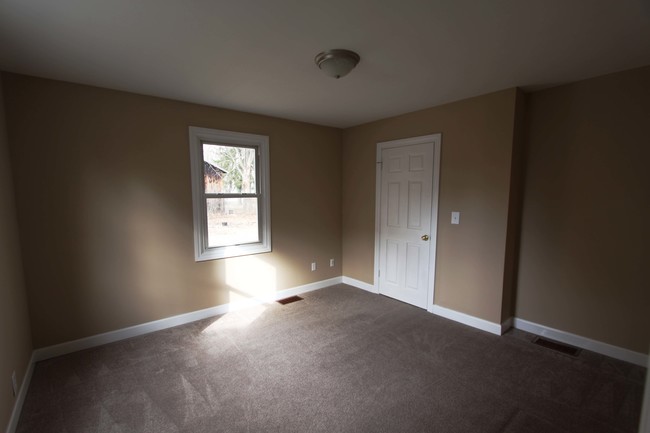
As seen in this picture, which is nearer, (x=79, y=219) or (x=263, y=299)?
(x=79, y=219)

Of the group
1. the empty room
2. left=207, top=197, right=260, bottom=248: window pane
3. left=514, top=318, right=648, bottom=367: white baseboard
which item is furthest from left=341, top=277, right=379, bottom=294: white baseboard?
left=514, top=318, right=648, bottom=367: white baseboard

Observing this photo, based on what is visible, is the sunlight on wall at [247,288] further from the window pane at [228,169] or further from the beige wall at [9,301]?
the beige wall at [9,301]

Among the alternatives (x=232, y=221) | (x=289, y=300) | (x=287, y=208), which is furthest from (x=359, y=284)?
(x=232, y=221)

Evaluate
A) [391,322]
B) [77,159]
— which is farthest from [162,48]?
[391,322]

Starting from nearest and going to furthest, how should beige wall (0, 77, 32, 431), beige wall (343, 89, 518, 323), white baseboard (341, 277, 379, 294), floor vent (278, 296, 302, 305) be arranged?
1. beige wall (0, 77, 32, 431)
2. beige wall (343, 89, 518, 323)
3. floor vent (278, 296, 302, 305)
4. white baseboard (341, 277, 379, 294)

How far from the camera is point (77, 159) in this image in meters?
2.62

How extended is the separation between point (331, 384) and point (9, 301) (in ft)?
7.42

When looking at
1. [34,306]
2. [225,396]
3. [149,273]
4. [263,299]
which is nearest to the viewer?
[225,396]

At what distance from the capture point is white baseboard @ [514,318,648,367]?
2495mm

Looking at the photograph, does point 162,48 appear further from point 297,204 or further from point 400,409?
point 400,409

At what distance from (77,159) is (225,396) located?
92.2 inches

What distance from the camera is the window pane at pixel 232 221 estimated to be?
3.47m

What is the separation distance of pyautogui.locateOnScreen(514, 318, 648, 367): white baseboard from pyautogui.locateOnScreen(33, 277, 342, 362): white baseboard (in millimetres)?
2669

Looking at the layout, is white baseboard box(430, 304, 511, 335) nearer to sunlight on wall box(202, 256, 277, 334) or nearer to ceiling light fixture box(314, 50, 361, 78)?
sunlight on wall box(202, 256, 277, 334)
